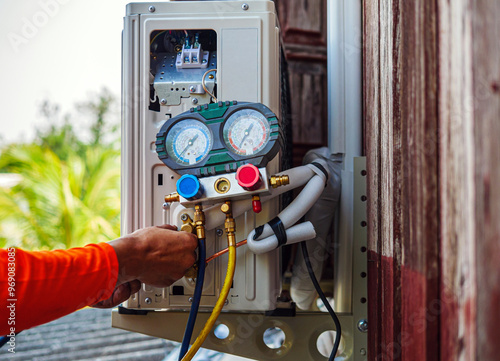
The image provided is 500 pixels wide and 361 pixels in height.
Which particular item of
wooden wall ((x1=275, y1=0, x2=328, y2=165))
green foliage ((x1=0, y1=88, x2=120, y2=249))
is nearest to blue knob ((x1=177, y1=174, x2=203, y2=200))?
wooden wall ((x1=275, y1=0, x2=328, y2=165))

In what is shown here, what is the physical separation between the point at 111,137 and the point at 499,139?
26.4 feet

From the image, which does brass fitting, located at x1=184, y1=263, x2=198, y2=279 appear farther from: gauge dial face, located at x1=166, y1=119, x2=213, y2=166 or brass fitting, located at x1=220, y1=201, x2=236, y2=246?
gauge dial face, located at x1=166, y1=119, x2=213, y2=166

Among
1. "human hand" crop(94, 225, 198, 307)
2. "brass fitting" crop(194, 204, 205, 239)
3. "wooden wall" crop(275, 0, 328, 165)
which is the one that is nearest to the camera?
"human hand" crop(94, 225, 198, 307)

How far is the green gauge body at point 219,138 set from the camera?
1.02 meters

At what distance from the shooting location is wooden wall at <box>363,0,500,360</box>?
0.52m

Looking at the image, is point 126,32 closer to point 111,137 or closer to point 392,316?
point 392,316

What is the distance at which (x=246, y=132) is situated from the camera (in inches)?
40.9

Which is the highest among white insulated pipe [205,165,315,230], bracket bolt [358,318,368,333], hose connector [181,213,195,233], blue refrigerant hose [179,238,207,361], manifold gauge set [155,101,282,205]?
manifold gauge set [155,101,282,205]

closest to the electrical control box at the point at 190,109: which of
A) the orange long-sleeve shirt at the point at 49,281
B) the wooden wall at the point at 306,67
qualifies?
the orange long-sleeve shirt at the point at 49,281

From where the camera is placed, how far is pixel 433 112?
2.31 feet

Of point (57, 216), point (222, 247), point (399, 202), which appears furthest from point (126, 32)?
point (57, 216)

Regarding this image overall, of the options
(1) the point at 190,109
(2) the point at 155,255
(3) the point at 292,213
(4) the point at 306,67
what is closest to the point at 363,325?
(3) the point at 292,213

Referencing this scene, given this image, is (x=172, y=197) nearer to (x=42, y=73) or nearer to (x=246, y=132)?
(x=246, y=132)

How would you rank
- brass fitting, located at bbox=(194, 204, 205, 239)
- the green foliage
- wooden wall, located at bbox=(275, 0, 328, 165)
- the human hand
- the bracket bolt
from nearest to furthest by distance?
the human hand → brass fitting, located at bbox=(194, 204, 205, 239) → the bracket bolt → wooden wall, located at bbox=(275, 0, 328, 165) → the green foliage
